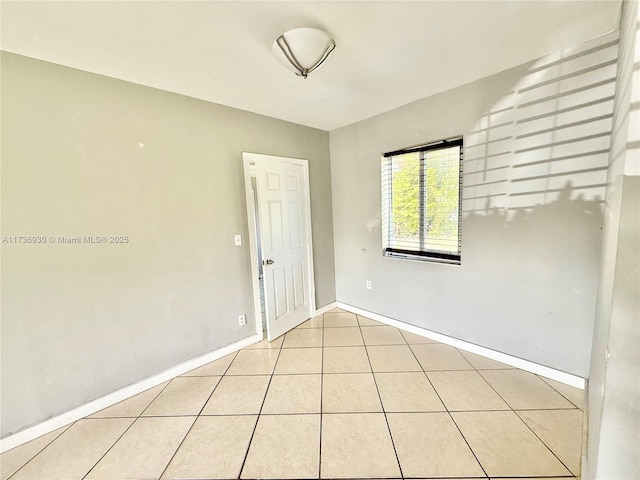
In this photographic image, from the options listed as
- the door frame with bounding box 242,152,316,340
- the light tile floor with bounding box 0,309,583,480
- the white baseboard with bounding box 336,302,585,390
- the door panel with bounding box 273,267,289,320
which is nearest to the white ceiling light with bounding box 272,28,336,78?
the door frame with bounding box 242,152,316,340

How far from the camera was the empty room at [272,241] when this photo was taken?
4.36ft

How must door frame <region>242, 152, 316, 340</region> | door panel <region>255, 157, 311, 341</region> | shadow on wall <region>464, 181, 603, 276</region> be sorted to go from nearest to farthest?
1. shadow on wall <region>464, 181, 603, 276</region>
2. door frame <region>242, 152, 316, 340</region>
3. door panel <region>255, 157, 311, 341</region>

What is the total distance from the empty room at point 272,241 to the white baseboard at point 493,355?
0.05 feet

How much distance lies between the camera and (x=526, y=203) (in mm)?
1913

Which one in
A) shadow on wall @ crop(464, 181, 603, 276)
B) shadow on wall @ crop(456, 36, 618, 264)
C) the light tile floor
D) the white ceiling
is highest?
the white ceiling

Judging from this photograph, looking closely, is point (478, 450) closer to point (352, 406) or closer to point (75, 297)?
point (352, 406)

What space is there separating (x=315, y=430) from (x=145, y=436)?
1.10m

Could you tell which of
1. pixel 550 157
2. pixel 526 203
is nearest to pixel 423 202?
pixel 526 203

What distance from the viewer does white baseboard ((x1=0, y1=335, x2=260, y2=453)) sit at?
158cm

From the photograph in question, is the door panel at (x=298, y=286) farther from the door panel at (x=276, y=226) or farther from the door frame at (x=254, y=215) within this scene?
the door panel at (x=276, y=226)

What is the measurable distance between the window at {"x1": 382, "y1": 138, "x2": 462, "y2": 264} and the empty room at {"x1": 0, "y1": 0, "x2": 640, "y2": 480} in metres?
0.03

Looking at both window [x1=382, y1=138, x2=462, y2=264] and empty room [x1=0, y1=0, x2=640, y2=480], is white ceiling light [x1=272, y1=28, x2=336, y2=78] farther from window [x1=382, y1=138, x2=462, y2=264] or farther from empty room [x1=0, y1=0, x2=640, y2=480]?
window [x1=382, y1=138, x2=462, y2=264]

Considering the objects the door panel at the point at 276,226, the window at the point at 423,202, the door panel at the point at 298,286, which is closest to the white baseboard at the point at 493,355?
the window at the point at 423,202

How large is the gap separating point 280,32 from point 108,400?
2833 millimetres
